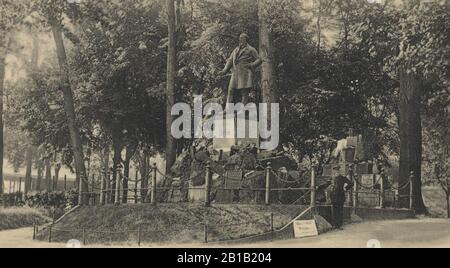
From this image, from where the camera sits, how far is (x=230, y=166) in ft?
55.8

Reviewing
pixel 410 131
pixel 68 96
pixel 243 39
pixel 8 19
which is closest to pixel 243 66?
pixel 243 39

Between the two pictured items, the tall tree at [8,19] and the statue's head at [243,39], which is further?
the tall tree at [8,19]

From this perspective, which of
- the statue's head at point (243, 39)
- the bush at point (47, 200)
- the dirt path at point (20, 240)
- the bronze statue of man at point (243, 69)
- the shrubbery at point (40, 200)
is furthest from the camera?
the bush at point (47, 200)

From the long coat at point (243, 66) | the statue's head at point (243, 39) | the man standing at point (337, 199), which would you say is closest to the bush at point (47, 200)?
the long coat at point (243, 66)

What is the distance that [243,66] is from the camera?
18.4 meters

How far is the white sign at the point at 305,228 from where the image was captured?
45.1ft

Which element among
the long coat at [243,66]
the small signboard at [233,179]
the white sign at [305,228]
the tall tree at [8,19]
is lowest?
the white sign at [305,228]

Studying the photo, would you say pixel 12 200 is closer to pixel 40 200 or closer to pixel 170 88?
pixel 40 200

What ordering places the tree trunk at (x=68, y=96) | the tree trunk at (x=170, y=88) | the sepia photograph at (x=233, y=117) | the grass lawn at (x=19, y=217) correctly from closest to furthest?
the sepia photograph at (x=233, y=117)
the grass lawn at (x=19, y=217)
the tree trunk at (x=170, y=88)
the tree trunk at (x=68, y=96)

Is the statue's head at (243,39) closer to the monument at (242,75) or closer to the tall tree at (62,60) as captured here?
the monument at (242,75)

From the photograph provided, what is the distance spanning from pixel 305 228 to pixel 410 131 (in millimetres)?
8526

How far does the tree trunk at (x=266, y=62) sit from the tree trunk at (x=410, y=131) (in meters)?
4.62

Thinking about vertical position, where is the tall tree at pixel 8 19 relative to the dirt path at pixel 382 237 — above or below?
above
